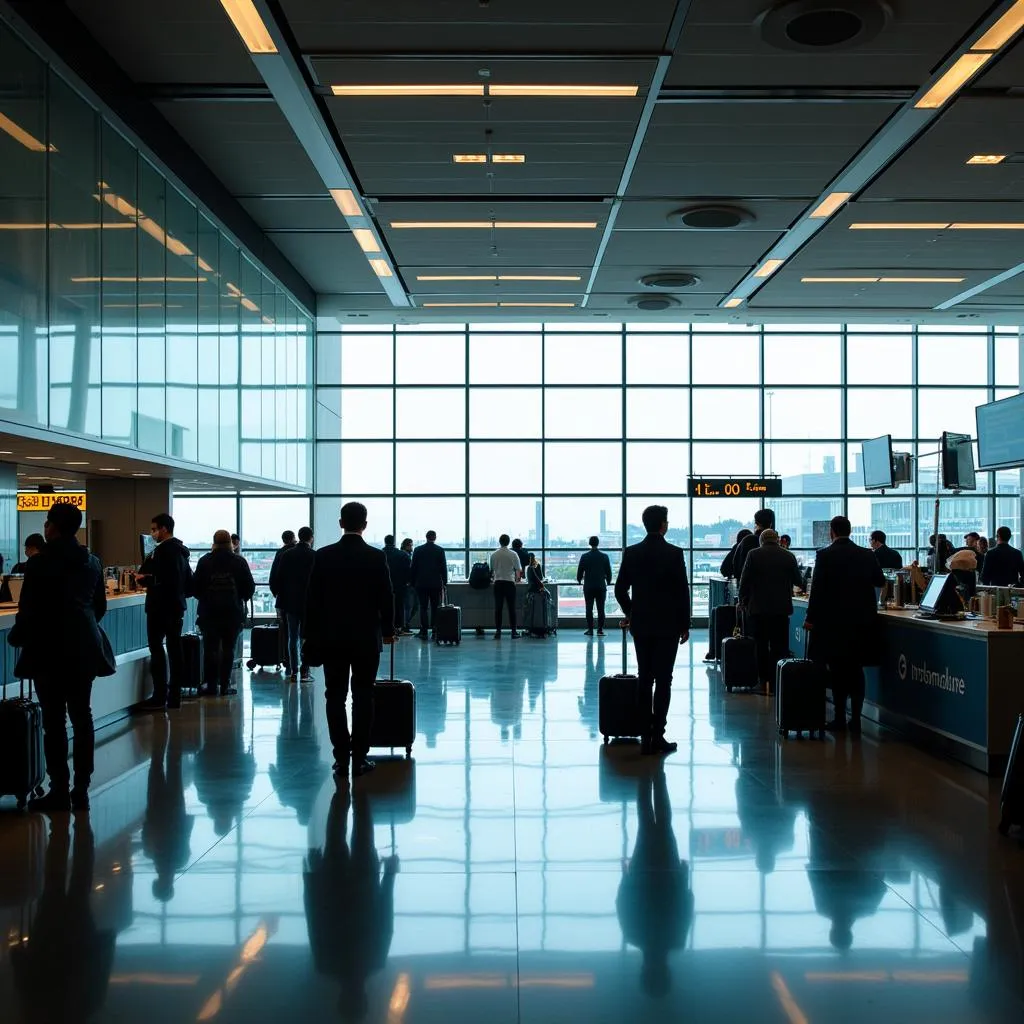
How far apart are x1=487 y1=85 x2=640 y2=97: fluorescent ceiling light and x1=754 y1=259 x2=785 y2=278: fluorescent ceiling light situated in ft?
20.7

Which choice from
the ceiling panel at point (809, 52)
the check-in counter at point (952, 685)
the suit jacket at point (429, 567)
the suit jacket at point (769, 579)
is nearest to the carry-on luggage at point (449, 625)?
the suit jacket at point (429, 567)

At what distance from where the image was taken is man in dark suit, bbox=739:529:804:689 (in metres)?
10.1

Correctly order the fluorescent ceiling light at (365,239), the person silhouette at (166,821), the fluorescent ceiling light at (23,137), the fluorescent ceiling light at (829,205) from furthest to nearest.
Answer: the fluorescent ceiling light at (365,239), the fluorescent ceiling light at (829,205), the fluorescent ceiling light at (23,137), the person silhouette at (166,821)

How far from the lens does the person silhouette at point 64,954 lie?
3.43 meters

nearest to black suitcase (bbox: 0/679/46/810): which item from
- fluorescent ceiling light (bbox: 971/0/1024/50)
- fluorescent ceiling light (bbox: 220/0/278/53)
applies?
fluorescent ceiling light (bbox: 220/0/278/53)

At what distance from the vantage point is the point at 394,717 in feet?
24.5

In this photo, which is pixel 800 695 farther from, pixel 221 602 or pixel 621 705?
pixel 221 602

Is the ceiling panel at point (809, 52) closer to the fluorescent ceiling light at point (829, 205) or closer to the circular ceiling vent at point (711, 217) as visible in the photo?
the fluorescent ceiling light at point (829, 205)

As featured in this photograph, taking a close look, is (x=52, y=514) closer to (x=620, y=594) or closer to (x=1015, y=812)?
(x=620, y=594)

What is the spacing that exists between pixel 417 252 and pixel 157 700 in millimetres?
6657

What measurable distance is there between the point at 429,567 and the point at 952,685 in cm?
1049

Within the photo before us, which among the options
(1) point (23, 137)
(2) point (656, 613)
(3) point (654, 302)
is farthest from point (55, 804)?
(3) point (654, 302)

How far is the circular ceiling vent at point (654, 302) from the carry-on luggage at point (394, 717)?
10393mm

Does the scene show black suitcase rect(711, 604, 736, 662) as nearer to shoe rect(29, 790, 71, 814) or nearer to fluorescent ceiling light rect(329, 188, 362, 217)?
fluorescent ceiling light rect(329, 188, 362, 217)
